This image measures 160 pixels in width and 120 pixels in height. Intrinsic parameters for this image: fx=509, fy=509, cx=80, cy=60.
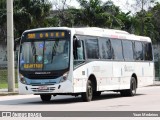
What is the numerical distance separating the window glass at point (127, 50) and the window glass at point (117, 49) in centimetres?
51

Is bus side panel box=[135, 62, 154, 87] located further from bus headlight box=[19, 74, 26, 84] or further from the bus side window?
bus headlight box=[19, 74, 26, 84]

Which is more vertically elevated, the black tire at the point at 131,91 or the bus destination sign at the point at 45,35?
the bus destination sign at the point at 45,35

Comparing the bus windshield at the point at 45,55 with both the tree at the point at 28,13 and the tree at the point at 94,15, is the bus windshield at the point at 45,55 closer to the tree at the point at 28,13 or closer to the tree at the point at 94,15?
the tree at the point at 28,13

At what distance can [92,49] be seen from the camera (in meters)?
22.0

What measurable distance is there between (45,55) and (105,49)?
366cm

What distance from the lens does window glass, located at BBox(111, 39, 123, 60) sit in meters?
24.1

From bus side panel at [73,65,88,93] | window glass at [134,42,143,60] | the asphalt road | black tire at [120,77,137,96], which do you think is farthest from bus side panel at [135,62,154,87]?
bus side panel at [73,65,88,93]

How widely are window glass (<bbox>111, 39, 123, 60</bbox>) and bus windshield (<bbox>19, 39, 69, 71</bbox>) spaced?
4.15 meters

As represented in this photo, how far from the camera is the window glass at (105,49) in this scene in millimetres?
22884

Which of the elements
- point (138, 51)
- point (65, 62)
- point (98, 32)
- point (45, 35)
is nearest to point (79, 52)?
point (65, 62)

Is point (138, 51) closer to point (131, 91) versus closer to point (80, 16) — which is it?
point (131, 91)

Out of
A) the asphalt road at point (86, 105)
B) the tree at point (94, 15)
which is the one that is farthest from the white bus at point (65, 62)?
the tree at point (94, 15)

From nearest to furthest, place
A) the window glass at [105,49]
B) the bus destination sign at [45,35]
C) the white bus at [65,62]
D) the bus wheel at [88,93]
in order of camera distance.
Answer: the white bus at [65,62] < the bus destination sign at [45,35] < the bus wheel at [88,93] < the window glass at [105,49]

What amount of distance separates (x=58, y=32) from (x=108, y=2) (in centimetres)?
3512
